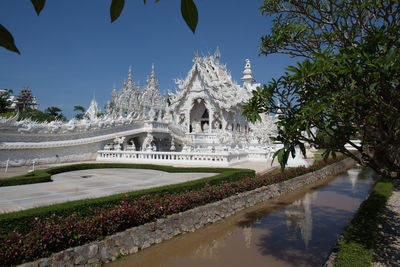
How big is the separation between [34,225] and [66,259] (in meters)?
0.84

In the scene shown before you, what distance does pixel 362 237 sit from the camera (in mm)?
6113

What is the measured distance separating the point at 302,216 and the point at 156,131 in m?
14.8

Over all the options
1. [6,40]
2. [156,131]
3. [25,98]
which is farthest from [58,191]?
[25,98]

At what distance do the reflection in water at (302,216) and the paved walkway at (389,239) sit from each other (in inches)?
67.1

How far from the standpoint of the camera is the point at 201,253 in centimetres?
692

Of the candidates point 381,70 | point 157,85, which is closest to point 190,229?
point 381,70

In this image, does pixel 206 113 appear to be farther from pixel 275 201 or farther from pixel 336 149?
pixel 336 149

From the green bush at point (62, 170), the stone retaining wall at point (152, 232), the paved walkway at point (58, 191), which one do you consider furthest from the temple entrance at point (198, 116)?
the paved walkway at point (58, 191)

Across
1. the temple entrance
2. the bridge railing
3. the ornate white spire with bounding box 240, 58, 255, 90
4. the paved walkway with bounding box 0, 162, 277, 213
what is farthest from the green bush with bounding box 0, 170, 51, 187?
the ornate white spire with bounding box 240, 58, 255, 90

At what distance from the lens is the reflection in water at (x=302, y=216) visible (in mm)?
8252

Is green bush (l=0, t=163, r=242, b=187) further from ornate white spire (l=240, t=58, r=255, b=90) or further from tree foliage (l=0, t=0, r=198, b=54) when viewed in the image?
ornate white spire (l=240, t=58, r=255, b=90)

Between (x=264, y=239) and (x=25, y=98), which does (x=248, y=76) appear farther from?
(x=25, y=98)

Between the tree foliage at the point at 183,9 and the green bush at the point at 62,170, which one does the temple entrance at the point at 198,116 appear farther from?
the tree foliage at the point at 183,9

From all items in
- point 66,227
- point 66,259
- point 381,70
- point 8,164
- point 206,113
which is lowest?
point 66,259
